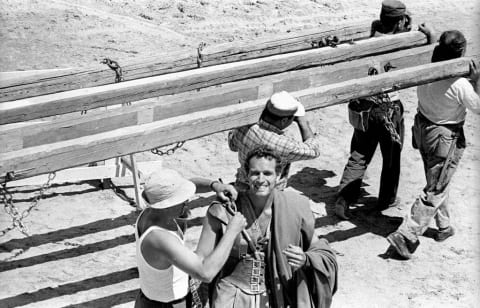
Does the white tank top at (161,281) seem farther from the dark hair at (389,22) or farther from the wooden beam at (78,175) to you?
the dark hair at (389,22)

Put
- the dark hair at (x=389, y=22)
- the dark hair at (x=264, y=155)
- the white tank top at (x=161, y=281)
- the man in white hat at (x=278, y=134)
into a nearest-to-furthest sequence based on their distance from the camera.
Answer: the white tank top at (x=161, y=281) → the dark hair at (x=264, y=155) → the man in white hat at (x=278, y=134) → the dark hair at (x=389, y=22)

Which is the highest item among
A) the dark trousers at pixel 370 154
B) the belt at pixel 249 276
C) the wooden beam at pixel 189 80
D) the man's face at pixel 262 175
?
the man's face at pixel 262 175

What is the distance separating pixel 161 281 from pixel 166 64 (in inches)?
117

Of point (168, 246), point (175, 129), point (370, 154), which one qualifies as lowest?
point (370, 154)

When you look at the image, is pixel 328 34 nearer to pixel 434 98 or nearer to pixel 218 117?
pixel 434 98

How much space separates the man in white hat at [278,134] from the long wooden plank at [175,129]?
4.5 inches

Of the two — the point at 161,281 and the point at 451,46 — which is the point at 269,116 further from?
the point at 451,46

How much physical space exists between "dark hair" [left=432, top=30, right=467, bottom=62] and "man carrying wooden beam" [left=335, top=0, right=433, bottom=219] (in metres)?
0.78

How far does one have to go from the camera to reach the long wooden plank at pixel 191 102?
6199mm

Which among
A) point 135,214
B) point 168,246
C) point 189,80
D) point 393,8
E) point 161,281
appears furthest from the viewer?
point 393,8

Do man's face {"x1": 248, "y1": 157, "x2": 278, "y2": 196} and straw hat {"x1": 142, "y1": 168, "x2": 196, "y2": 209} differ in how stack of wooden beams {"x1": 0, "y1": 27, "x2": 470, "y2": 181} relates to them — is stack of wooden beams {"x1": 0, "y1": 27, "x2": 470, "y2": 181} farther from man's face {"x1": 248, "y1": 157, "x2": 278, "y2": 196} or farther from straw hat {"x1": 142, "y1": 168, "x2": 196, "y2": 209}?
man's face {"x1": 248, "y1": 157, "x2": 278, "y2": 196}

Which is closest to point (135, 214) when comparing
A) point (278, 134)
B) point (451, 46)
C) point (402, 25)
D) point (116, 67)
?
point (116, 67)

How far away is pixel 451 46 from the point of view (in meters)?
7.78

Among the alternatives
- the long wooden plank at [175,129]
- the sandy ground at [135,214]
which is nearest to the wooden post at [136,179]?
the sandy ground at [135,214]
